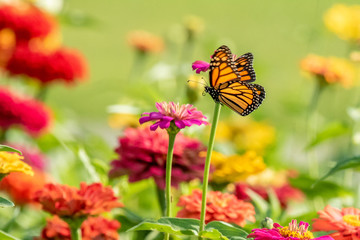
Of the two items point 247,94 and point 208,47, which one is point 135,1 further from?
point 247,94

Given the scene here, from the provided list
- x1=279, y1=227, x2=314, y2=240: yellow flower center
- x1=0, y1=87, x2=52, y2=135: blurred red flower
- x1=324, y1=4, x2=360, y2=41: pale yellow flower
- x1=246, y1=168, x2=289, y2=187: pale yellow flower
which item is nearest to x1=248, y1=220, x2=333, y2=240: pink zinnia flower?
x1=279, y1=227, x2=314, y2=240: yellow flower center

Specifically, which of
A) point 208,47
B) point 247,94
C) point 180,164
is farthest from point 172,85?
point 247,94

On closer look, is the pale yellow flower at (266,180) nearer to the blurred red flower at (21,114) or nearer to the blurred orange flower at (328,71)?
the blurred orange flower at (328,71)

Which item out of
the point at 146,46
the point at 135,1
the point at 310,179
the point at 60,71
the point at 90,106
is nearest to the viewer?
the point at 310,179

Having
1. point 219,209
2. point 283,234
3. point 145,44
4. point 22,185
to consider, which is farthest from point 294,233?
point 145,44

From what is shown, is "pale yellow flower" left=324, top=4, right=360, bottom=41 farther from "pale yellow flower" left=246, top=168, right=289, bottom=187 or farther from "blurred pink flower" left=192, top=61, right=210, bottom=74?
"blurred pink flower" left=192, top=61, right=210, bottom=74
